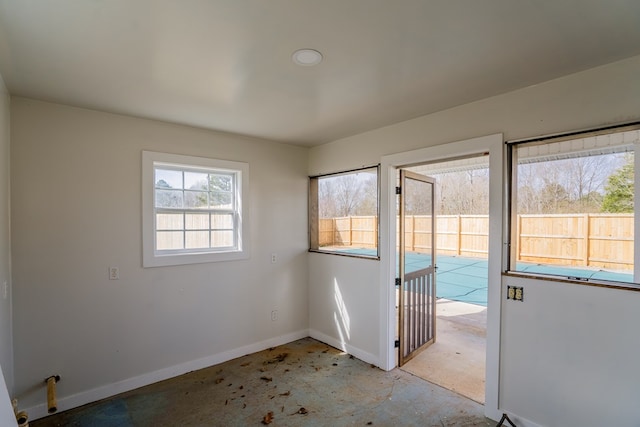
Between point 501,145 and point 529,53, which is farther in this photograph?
point 501,145

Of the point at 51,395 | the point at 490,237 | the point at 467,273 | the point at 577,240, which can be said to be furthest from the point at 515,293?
the point at 467,273

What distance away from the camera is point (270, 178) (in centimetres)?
386

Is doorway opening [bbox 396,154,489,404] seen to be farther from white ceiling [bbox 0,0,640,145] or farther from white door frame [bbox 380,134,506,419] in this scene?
white ceiling [bbox 0,0,640,145]

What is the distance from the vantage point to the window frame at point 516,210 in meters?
1.91

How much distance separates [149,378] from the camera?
2.97 meters

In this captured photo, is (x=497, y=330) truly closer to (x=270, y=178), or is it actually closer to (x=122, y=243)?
(x=270, y=178)

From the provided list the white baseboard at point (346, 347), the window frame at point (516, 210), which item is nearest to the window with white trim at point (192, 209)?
the white baseboard at point (346, 347)

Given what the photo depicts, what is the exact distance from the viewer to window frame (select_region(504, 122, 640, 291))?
1913 mm

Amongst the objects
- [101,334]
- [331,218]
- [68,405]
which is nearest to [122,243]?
[101,334]

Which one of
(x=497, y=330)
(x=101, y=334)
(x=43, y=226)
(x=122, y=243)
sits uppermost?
(x=43, y=226)

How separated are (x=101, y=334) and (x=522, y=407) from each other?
348 cm

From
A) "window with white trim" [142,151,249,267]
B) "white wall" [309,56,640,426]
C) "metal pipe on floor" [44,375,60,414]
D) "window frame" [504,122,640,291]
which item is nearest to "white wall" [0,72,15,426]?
"metal pipe on floor" [44,375,60,414]

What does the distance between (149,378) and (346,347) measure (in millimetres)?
2073

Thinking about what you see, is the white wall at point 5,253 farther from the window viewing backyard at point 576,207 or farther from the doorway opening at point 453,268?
the window viewing backyard at point 576,207
